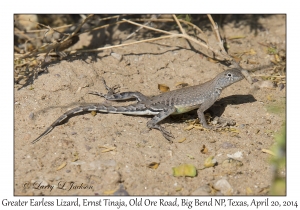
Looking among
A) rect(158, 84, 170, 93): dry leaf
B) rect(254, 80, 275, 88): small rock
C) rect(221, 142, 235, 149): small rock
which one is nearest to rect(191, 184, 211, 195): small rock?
rect(221, 142, 235, 149): small rock

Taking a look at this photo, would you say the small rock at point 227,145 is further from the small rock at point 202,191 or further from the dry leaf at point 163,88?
the dry leaf at point 163,88

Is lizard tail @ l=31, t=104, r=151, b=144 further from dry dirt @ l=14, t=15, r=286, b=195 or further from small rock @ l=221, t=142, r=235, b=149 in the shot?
small rock @ l=221, t=142, r=235, b=149

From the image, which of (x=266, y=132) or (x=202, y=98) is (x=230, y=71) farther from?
(x=266, y=132)

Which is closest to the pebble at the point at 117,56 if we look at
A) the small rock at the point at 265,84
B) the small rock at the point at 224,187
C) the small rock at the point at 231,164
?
the small rock at the point at 265,84

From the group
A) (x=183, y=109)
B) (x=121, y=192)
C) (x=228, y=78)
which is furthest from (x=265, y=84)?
(x=121, y=192)

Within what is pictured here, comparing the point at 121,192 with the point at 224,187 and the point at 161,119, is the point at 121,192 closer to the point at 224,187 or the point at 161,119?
the point at 224,187

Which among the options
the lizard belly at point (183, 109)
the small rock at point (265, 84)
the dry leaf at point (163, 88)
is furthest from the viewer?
the small rock at point (265, 84)

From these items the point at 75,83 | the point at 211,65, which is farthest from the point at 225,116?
the point at 75,83
